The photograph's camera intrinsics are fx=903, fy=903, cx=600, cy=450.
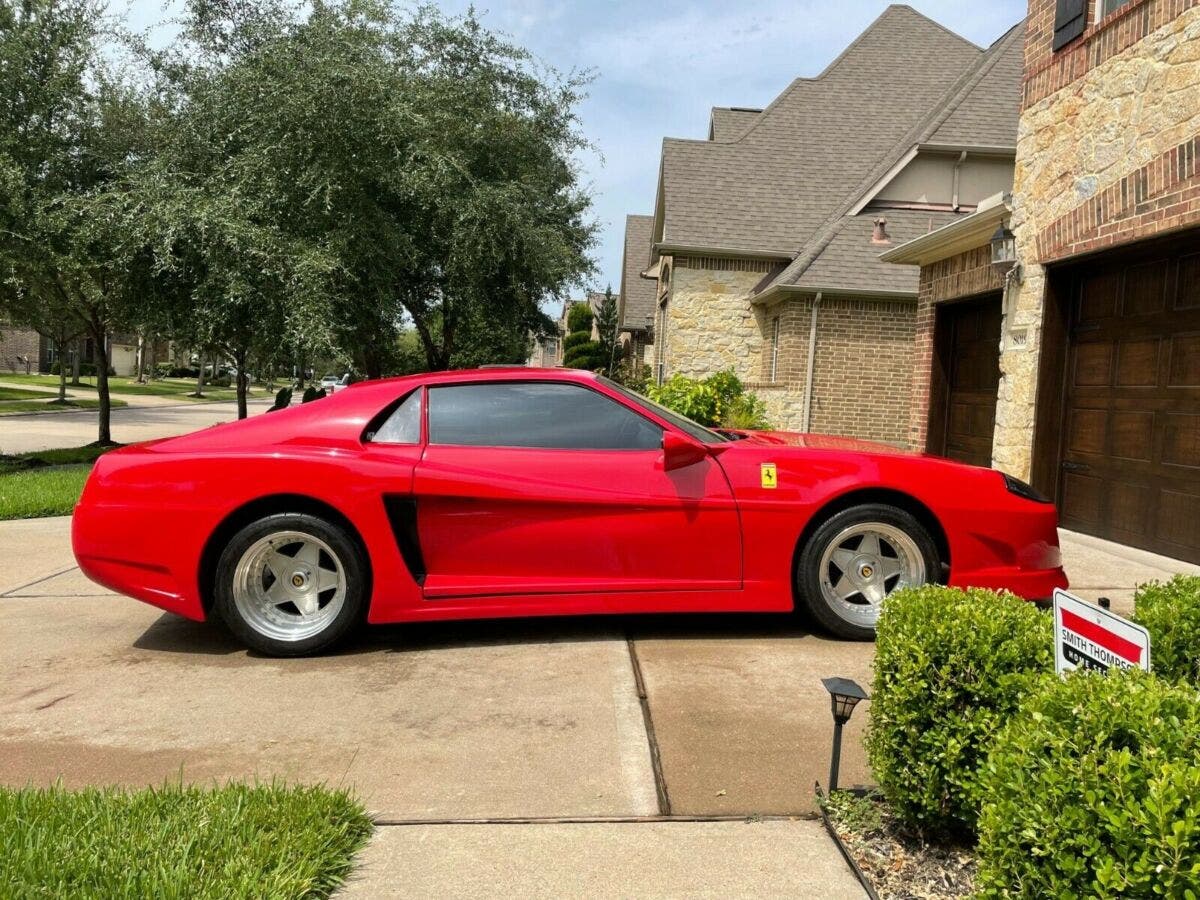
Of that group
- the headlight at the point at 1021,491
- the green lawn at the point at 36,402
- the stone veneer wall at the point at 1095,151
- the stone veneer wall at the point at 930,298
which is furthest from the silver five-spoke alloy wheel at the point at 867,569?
the green lawn at the point at 36,402

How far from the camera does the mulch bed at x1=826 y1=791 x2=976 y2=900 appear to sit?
7.93ft

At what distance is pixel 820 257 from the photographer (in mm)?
15492

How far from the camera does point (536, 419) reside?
4.74 meters

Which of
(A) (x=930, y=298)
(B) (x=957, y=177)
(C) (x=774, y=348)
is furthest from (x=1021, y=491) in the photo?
(B) (x=957, y=177)

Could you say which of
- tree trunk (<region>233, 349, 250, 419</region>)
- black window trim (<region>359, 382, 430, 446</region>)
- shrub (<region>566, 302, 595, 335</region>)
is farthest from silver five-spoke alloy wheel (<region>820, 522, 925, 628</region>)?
shrub (<region>566, 302, 595, 335</region>)

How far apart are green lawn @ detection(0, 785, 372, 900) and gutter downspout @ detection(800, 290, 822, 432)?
13389 millimetres

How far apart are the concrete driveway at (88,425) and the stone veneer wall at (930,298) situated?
1493cm

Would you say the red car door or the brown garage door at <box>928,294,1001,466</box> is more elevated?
the brown garage door at <box>928,294,1001,466</box>

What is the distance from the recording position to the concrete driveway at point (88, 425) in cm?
1889

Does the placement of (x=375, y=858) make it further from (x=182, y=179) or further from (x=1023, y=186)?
(x=182, y=179)

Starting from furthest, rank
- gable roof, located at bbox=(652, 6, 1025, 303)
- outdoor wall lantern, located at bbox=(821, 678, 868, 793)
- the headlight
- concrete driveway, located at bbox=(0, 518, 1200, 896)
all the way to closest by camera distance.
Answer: gable roof, located at bbox=(652, 6, 1025, 303)
the headlight
outdoor wall lantern, located at bbox=(821, 678, 868, 793)
concrete driveway, located at bbox=(0, 518, 1200, 896)

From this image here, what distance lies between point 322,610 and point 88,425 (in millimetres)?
23962

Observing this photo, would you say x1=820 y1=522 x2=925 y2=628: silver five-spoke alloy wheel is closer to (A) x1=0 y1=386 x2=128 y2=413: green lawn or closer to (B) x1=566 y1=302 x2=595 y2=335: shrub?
(A) x1=0 y1=386 x2=128 y2=413: green lawn

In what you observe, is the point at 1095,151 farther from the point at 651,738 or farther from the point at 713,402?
the point at 651,738
